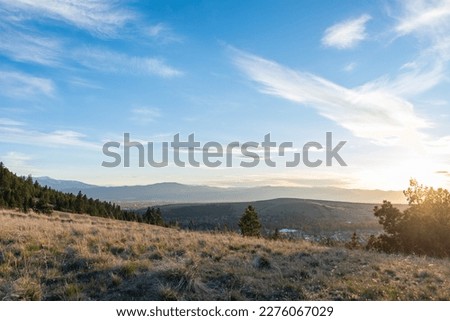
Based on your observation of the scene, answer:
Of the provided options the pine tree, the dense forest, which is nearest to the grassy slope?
the pine tree

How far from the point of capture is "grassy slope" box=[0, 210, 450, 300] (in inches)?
334

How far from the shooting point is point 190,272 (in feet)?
29.9

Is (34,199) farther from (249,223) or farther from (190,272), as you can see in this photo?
(190,272)

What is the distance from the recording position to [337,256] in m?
13.0

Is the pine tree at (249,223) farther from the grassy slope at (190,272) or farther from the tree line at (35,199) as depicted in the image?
the grassy slope at (190,272)

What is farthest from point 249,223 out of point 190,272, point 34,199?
point 190,272

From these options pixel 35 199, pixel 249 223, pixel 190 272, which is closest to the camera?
pixel 190 272

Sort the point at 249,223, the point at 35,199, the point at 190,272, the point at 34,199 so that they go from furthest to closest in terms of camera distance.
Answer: the point at 35,199 < the point at 34,199 < the point at 249,223 < the point at 190,272

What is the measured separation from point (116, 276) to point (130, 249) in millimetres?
2946

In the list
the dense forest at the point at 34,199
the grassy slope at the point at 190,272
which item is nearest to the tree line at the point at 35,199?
the dense forest at the point at 34,199

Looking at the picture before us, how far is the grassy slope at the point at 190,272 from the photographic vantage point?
8.48 meters
